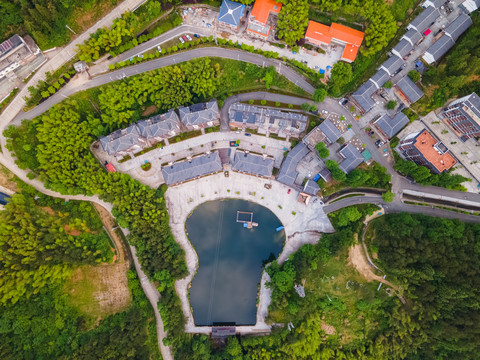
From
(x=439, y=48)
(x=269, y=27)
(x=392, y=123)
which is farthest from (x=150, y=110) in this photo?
(x=439, y=48)

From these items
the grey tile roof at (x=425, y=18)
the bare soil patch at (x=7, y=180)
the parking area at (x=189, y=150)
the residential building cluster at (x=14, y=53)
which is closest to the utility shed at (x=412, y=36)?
the grey tile roof at (x=425, y=18)

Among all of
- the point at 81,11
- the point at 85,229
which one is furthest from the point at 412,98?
the point at 85,229

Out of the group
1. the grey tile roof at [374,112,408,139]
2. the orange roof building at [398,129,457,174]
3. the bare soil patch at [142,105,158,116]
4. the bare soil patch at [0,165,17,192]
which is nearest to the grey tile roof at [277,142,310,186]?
the grey tile roof at [374,112,408,139]

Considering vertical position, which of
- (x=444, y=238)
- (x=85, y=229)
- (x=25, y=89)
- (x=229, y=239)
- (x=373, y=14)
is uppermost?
(x=25, y=89)

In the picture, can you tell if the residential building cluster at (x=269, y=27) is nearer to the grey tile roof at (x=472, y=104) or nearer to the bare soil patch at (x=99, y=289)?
the grey tile roof at (x=472, y=104)

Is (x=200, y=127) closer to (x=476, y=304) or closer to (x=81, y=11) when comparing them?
(x=81, y=11)

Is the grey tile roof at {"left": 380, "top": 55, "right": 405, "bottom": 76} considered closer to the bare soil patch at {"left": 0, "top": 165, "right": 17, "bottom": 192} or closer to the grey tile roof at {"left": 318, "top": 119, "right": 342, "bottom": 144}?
the grey tile roof at {"left": 318, "top": 119, "right": 342, "bottom": 144}
